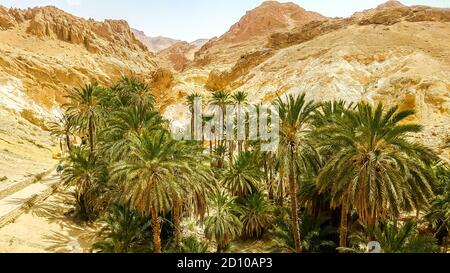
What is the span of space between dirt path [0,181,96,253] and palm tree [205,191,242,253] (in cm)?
793

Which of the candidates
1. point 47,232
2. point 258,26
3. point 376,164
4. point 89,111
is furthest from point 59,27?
point 376,164

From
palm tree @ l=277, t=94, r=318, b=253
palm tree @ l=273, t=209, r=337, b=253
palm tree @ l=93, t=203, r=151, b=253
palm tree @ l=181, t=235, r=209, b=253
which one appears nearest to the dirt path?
palm tree @ l=93, t=203, r=151, b=253

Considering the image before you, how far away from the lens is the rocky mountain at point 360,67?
151ft

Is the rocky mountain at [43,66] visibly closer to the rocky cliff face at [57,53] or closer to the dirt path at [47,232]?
the rocky cliff face at [57,53]

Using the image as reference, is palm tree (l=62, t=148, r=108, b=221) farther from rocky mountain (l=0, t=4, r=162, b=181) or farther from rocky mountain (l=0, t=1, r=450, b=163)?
rocky mountain (l=0, t=1, r=450, b=163)

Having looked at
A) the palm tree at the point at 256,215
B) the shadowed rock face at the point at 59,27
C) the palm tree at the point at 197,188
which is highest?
the shadowed rock face at the point at 59,27

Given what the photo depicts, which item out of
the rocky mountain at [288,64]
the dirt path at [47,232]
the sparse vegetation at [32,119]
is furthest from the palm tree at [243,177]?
the sparse vegetation at [32,119]

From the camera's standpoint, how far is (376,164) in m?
15.8

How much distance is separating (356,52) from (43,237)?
59.2 meters

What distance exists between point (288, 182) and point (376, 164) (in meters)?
8.40

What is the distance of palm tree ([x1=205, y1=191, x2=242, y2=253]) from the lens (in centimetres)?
2427

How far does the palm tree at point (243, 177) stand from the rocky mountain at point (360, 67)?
11.1 meters

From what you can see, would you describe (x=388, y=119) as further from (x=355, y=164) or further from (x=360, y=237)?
(x=360, y=237)

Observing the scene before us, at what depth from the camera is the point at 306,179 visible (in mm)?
23844
